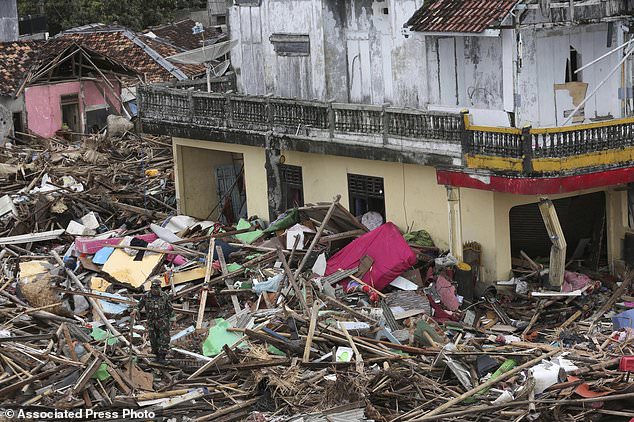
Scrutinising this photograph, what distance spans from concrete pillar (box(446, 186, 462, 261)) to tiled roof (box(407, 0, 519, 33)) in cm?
294

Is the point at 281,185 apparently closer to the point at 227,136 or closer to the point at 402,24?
the point at 227,136

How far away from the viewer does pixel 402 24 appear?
26172 millimetres

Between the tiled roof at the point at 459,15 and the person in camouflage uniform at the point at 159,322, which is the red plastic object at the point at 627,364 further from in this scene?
the person in camouflage uniform at the point at 159,322

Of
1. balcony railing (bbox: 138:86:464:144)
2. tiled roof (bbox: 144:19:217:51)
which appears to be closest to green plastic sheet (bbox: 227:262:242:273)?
balcony railing (bbox: 138:86:464:144)

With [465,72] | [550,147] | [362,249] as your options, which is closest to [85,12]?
[465,72]

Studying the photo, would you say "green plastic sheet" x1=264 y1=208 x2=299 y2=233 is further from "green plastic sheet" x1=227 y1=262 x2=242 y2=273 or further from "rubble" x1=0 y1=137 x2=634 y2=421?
"green plastic sheet" x1=227 y1=262 x2=242 y2=273

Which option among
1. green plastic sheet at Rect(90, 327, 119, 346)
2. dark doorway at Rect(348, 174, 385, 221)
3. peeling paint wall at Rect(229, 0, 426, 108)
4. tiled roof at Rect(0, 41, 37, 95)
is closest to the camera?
green plastic sheet at Rect(90, 327, 119, 346)

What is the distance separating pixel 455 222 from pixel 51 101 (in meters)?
22.1

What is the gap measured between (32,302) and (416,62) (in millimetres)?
8668

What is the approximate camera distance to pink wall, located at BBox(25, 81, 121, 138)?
4247cm

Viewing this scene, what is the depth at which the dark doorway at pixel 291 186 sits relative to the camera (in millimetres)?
27953

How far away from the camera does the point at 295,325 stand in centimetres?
2162

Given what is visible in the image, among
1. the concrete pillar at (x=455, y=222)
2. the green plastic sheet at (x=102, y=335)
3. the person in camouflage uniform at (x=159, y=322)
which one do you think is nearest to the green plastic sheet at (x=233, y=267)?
the green plastic sheet at (x=102, y=335)

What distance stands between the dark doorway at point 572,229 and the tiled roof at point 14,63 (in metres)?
21.3
